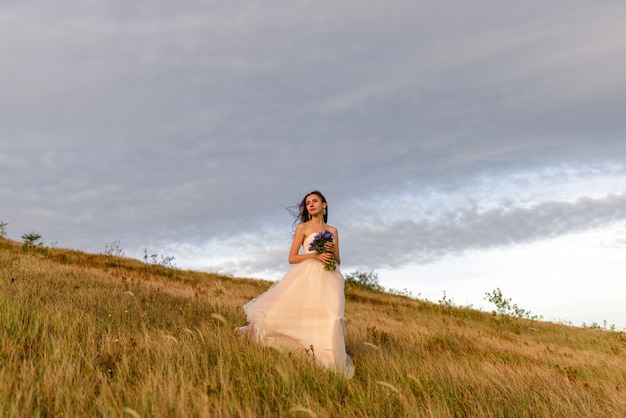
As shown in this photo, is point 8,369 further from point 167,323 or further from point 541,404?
point 541,404

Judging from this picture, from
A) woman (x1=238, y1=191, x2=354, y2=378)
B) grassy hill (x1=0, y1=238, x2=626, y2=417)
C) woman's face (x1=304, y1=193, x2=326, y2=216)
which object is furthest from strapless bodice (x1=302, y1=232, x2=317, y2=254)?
grassy hill (x1=0, y1=238, x2=626, y2=417)

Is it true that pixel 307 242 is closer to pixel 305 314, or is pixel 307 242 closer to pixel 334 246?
pixel 334 246

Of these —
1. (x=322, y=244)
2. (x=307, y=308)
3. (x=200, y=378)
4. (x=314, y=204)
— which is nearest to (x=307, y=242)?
(x=322, y=244)

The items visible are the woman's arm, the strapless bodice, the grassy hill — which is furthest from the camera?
the strapless bodice

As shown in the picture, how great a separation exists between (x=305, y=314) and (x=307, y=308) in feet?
0.32

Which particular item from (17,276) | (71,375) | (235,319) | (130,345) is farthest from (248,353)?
(17,276)

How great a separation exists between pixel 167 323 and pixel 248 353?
9.94ft

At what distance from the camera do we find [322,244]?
7605 mm

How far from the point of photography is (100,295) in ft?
31.7

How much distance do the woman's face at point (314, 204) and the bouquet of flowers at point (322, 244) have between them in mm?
533

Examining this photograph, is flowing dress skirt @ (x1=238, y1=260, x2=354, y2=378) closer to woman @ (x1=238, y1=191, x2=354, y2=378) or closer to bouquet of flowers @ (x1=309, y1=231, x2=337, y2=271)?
woman @ (x1=238, y1=191, x2=354, y2=378)

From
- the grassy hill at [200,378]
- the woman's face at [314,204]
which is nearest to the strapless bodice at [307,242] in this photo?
the woman's face at [314,204]

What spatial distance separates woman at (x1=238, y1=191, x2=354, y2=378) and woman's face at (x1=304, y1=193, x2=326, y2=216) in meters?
0.28

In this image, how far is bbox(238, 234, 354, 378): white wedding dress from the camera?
22.5ft
